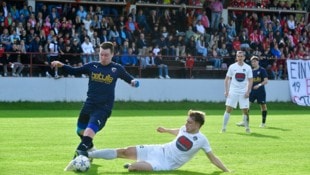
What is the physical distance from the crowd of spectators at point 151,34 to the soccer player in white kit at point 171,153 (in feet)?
71.7

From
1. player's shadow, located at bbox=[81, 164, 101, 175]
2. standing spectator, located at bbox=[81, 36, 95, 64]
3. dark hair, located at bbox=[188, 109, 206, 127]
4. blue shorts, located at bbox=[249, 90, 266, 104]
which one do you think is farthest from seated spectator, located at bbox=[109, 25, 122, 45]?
dark hair, located at bbox=[188, 109, 206, 127]

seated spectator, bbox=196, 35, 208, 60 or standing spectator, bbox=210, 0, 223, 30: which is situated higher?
standing spectator, bbox=210, 0, 223, 30

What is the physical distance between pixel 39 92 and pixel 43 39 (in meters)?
2.58

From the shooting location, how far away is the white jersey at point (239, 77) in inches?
901

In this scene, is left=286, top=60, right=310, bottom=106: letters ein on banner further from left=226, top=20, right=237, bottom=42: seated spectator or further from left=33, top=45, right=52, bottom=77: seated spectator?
left=33, top=45, right=52, bottom=77: seated spectator

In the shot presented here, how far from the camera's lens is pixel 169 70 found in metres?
38.9

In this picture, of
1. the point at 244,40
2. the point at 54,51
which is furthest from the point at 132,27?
the point at 244,40

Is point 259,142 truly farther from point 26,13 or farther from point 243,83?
point 26,13

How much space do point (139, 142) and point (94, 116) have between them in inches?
200

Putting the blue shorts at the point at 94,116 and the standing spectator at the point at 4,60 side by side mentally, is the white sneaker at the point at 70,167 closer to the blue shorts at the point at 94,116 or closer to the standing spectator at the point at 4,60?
the blue shorts at the point at 94,116

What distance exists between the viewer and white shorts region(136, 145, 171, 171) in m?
13.0

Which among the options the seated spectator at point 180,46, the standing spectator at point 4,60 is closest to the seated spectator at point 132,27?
the seated spectator at point 180,46

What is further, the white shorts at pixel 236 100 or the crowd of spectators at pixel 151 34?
the crowd of spectators at pixel 151 34

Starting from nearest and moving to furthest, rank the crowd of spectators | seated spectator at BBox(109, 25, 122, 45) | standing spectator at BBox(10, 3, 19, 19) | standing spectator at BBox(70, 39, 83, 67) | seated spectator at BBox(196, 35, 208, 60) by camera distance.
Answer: the crowd of spectators, standing spectator at BBox(70, 39, 83, 67), standing spectator at BBox(10, 3, 19, 19), seated spectator at BBox(109, 25, 122, 45), seated spectator at BBox(196, 35, 208, 60)
